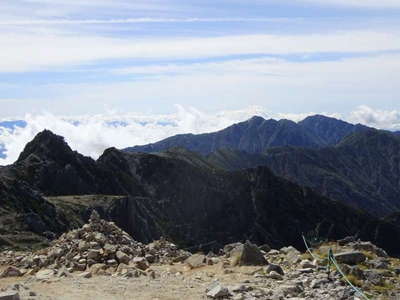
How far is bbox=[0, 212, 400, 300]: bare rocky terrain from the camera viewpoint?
978 inches

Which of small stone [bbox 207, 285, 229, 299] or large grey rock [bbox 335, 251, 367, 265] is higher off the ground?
small stone [bbox 207, 285, 229, 299]

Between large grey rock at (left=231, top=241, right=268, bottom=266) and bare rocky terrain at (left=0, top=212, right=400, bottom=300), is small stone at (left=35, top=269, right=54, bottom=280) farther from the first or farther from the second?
large grey rock at (left=231, top=241, right=268, bottom=266)

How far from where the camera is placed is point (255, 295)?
24.2 m

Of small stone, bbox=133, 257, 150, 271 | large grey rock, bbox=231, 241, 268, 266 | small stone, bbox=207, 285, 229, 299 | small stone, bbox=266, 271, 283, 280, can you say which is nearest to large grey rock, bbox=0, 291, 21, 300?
small stone, bbox=207, 285, 229, 299

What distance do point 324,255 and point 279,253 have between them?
3.82 meters

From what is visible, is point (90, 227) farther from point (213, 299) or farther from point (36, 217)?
point (36, 217)

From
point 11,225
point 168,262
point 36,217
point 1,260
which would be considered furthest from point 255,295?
point 36,217

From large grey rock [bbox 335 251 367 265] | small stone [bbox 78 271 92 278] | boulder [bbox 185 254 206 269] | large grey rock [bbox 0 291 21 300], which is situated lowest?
boulder [bbox 185 254 206 269]

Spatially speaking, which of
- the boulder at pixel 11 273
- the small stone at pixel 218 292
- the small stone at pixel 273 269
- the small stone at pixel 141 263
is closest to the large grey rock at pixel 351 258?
the small stone at pixel 273 269

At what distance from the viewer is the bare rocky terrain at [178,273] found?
81.5 feet

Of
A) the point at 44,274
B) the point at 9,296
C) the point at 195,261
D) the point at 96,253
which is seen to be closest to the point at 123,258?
the point at 96,253

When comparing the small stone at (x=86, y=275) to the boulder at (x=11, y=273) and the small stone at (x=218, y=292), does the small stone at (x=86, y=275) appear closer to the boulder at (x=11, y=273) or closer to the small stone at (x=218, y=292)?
the boulder at (x=11, y=273)

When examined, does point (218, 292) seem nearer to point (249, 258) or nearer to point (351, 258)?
point (249, 258)

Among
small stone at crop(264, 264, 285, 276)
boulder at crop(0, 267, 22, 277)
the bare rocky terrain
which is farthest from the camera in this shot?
boulder at crop(0, 267, 22, 277)
